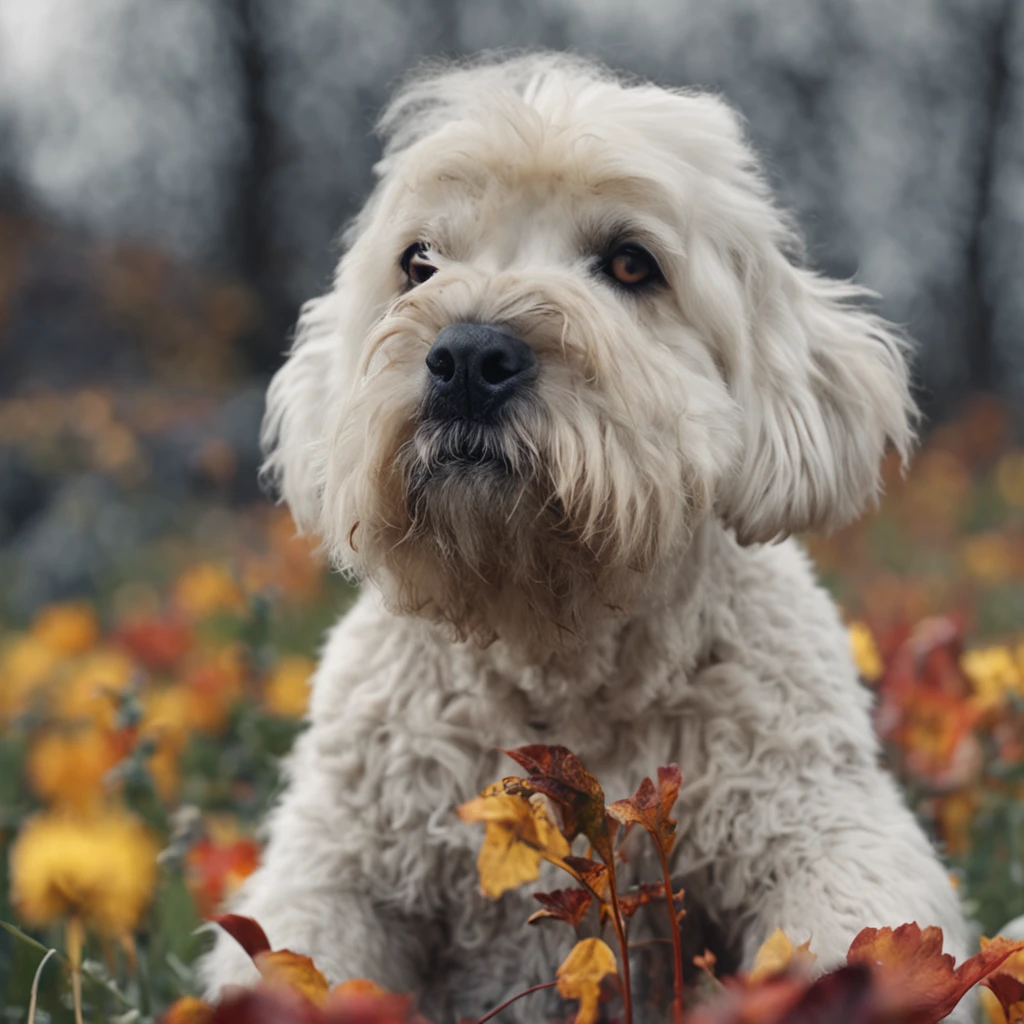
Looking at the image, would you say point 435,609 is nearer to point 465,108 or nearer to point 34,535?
point 465,108

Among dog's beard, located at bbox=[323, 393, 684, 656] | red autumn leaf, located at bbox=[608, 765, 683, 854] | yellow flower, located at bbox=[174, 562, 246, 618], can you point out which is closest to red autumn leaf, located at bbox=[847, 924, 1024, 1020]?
red autumn leaf, located at bbox=[608, 765, 683, 854]


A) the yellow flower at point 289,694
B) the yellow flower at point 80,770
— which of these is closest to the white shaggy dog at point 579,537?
the yellow flower at point 80,770

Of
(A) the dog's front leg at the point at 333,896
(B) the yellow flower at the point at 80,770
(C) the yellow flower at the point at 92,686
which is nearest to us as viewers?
(A) the dog's front leg at the point at 333,896

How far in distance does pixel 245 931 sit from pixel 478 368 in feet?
2.95

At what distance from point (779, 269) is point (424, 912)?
1347 millimetres

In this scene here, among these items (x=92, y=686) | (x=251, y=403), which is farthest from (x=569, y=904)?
(x=251, y=403)

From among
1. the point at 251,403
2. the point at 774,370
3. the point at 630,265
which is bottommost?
the point at 774,370

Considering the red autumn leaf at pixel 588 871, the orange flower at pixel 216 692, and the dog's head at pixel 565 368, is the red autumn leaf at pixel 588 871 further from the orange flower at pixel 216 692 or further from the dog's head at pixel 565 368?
the orange flower at pixel 216 692

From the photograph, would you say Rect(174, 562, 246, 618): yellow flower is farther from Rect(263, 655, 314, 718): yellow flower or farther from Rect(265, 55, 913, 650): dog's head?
Rect(265, 55, 913, 650): dog's head

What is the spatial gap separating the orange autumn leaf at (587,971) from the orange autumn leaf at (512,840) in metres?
0.10

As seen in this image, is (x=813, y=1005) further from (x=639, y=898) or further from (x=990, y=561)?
(x=990, y=561)

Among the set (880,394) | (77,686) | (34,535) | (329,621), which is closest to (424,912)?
(880,394)

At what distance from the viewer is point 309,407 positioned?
8.19 feet

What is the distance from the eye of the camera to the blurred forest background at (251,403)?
111 inches
